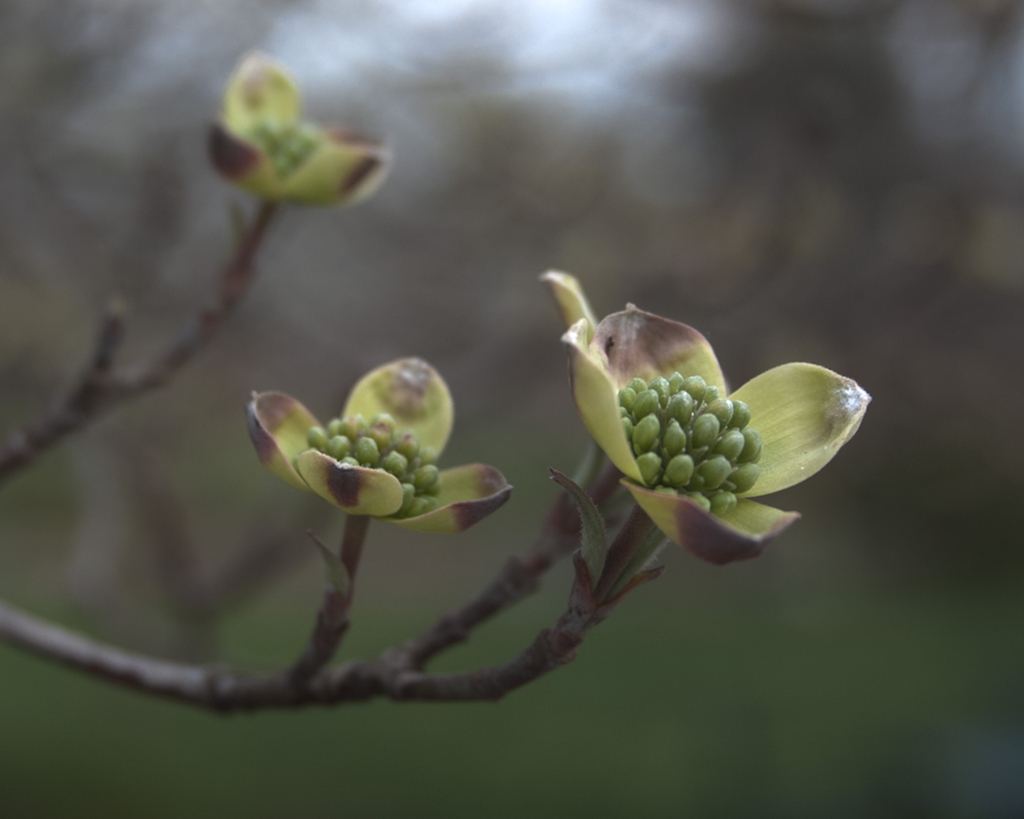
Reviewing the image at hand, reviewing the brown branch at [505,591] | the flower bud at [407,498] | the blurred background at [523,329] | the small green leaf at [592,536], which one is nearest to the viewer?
the small green leaf at [592,536]

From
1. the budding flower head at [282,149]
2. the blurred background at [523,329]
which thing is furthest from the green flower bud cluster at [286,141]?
the blurred background at [523,329]

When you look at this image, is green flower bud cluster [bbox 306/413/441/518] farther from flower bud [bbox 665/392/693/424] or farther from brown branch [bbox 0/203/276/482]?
brown branch [bbox 0/203/276/482]

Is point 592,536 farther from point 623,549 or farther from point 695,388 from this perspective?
point 695,388

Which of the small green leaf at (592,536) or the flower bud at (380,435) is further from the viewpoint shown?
the flower bud at (380,435)

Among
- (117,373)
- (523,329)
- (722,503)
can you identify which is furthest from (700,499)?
(523,329)

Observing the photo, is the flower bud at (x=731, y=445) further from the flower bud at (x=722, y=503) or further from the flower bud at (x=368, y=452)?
the flower bud at (x=368, y=452)

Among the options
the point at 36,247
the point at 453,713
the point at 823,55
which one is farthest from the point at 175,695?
the point at 823,55

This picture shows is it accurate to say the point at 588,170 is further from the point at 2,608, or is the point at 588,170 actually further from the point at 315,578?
the point at 315,578
